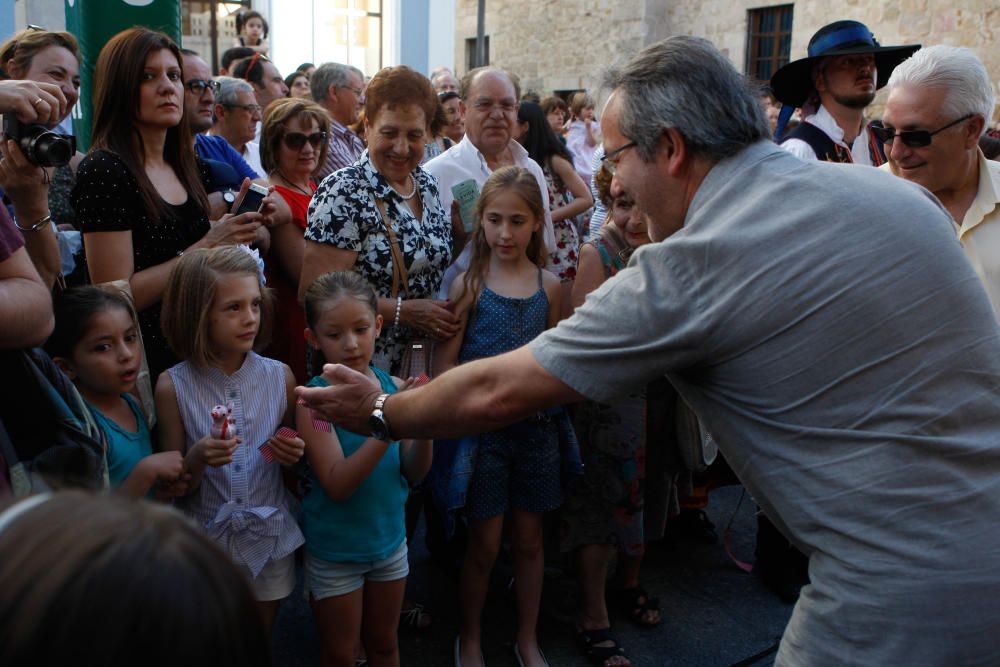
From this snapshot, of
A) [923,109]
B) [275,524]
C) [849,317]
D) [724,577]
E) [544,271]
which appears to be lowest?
[724,577]

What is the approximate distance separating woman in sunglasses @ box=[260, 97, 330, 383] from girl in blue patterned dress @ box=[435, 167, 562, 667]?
0.63 meters

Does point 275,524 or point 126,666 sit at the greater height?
point 126,666

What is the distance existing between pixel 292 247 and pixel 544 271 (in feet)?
3.49

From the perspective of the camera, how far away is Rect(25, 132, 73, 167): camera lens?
2.18 meters

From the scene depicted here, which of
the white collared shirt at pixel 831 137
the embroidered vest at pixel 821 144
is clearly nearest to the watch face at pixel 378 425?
the white collared shirt at pixel 831 137

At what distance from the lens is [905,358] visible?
65.2 inches

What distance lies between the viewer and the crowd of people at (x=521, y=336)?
5.45 feet

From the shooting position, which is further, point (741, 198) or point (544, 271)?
point (544, 271)

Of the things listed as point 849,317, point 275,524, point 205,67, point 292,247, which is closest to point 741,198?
point 849,317

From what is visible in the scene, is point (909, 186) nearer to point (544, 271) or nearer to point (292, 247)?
point (544, 271)

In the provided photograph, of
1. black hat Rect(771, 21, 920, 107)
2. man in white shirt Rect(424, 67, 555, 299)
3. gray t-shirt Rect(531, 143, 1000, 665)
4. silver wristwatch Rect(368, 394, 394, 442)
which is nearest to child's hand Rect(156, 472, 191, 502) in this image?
silver wristwatch Rect(368, 394, 394, 442)

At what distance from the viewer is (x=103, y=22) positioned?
164 inches

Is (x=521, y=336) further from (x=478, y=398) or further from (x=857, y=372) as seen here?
(x=857, y=372)

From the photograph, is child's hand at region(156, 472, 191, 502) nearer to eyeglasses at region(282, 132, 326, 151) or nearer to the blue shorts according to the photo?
the blue shorts
